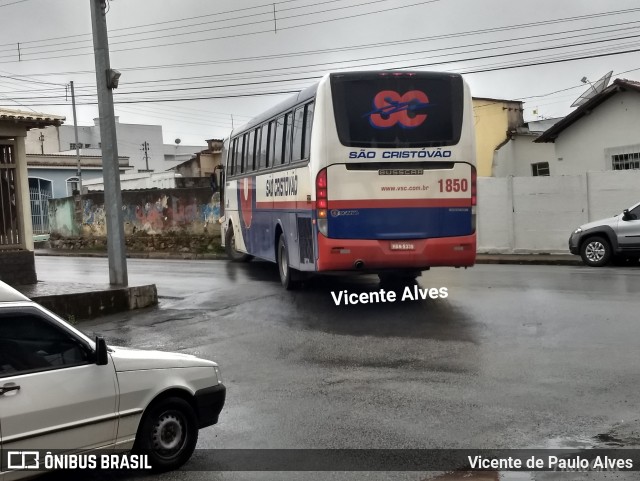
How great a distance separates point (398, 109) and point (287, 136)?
2.71 m

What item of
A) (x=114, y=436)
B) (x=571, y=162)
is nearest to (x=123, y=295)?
(x=114, y=436)

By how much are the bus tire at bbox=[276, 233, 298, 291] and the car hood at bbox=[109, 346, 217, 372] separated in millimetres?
8435

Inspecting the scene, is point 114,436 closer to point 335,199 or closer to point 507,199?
point 335,199

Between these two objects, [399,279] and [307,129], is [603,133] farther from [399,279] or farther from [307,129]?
[307,129]

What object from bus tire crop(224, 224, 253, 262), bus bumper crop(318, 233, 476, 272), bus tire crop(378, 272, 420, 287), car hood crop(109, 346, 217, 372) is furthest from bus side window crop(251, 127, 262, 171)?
car hood crop(109, 346, 217, 372)

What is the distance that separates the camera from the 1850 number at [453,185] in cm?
1178

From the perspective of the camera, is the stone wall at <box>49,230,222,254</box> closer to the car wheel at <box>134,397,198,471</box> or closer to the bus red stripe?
the bus red stripe

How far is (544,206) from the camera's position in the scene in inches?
861

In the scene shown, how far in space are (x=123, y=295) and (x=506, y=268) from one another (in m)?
9.60

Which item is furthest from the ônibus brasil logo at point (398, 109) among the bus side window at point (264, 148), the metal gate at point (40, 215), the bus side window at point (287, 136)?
the metal gate at point (40, 215)

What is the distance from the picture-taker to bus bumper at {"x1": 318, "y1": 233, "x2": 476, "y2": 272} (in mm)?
11609

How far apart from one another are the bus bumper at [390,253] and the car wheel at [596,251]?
740 centimetres

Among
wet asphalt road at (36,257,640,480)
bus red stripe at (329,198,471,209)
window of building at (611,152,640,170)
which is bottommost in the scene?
wet asphalt road at (36,257,640,480)

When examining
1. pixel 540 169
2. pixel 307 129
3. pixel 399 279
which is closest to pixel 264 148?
pixel 307 129
